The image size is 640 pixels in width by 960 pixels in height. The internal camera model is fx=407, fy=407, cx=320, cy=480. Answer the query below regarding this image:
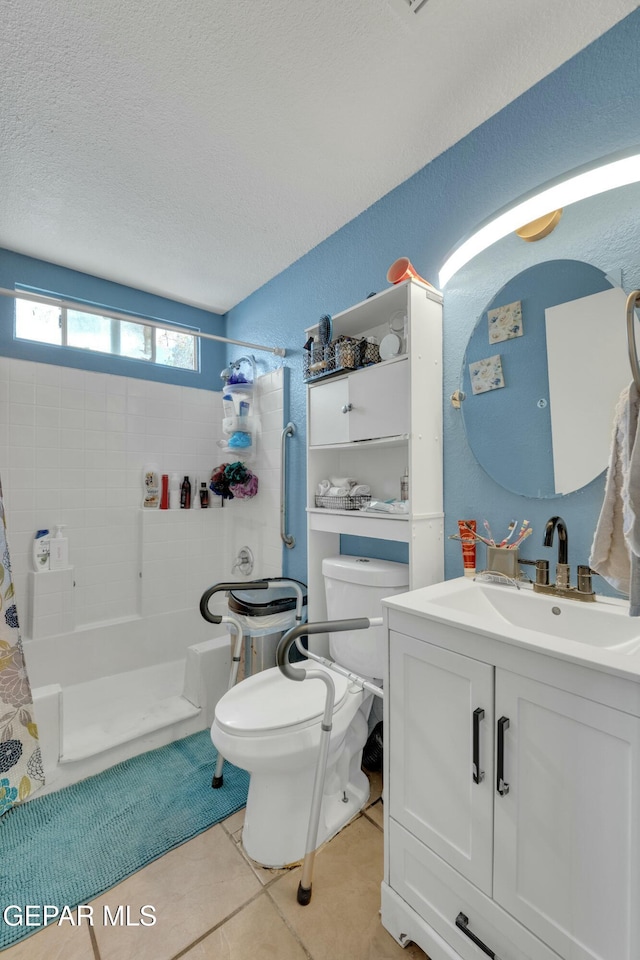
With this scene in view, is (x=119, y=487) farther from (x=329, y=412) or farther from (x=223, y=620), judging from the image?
(x=329, y=412)

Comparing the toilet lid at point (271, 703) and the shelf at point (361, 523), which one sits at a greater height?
the shelf at point (361, 523)

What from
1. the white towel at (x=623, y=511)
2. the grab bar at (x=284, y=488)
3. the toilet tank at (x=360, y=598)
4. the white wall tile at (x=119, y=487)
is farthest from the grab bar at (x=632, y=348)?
the white wall tile at (x=119, y=487)

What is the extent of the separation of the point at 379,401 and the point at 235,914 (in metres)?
1.61

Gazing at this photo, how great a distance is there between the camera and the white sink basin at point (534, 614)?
0.91m

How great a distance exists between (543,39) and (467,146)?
1.04 feet

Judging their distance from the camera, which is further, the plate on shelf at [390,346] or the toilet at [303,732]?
the plate on shelf at [390,346]

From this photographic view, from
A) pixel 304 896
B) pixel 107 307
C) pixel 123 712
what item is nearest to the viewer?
pixel 304 896

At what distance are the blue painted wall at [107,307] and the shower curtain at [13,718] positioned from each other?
1.16m

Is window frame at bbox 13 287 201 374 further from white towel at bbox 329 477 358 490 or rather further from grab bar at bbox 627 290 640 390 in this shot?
grab bar at bbox 627 290 640 390

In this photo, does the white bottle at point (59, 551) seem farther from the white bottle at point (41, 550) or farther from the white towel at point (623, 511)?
the white towel at point (623, 511)

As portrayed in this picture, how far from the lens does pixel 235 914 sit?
1132 mm

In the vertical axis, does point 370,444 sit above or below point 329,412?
below

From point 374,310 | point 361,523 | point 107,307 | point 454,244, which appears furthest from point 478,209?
point 107,307

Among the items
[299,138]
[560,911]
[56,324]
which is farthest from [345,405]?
[56,324]
